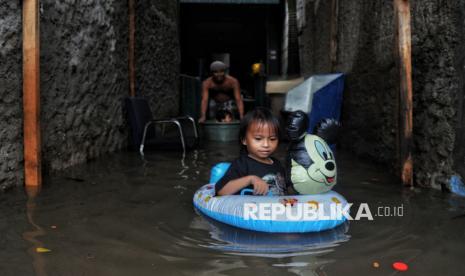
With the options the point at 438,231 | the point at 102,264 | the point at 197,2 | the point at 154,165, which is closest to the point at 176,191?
the point at 154,165

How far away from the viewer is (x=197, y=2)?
48.8ft

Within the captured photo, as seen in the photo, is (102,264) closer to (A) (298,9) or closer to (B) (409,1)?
(B) (409,1)

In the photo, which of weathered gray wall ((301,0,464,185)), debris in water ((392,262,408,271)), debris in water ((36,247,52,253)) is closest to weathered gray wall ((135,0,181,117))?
weathered gray wall ((301,0,464,185))

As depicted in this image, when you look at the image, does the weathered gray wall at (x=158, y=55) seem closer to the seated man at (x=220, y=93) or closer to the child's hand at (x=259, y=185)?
the seated man at (x=220, y=93)

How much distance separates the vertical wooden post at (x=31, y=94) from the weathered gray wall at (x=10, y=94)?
0.05m

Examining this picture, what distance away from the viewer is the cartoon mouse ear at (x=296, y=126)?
9.75 feet

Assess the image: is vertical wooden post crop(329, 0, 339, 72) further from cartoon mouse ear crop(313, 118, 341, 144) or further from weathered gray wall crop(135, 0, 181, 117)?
cartoon mouse ear crop(313, 118, 341, 144)

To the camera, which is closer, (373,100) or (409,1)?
(409,1)

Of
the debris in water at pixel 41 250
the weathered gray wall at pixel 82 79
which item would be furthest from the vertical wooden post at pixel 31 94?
the debris in water at pixel 41 250

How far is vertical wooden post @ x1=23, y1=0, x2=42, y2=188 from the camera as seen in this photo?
3.84 meters

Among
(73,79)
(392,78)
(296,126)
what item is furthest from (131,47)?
(296,126)

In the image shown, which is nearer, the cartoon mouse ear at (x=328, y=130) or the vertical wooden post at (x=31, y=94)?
the cartoon mouse ear at (x=328, y=130)

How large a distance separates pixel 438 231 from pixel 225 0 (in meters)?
13.4

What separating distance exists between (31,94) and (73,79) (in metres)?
1.25
